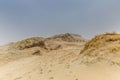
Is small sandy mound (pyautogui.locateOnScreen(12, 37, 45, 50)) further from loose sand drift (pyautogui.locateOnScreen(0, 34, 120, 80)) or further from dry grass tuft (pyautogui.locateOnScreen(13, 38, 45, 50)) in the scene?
loose sand drift (pyautogui.locateOnScreen(0, 34, 120, 80))

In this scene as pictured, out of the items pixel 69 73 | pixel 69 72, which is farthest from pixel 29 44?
pixel 69 73

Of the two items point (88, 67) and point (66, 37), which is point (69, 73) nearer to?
point (88, 67)

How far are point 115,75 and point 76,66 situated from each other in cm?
240

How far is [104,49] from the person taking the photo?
50.5 feet

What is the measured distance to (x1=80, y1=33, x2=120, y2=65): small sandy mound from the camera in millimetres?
14490

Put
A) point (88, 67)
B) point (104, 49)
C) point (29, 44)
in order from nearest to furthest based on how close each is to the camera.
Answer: point (88, 67), point (104, 49), point (29, 44)

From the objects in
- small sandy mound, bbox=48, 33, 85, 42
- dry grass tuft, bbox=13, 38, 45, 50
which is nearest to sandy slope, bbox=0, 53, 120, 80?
dry grass tuft, bbox=13, 38, 45, 50

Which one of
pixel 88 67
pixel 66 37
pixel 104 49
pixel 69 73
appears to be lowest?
pixel 69 73

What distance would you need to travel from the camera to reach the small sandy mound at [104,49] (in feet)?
47.5

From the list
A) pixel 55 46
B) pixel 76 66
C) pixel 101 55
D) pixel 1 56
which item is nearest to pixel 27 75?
pixel 76 66

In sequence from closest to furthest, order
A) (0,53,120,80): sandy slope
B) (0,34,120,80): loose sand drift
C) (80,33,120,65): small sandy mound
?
1. (0,53,120,80): sandy slope
2. (0,34,120,80): loose sand drift
3. (80,33,120,65): small sandy mound

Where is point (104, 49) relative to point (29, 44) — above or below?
below

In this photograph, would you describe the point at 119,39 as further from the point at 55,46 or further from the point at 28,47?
the point at 28,47

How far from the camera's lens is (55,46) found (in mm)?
30000
